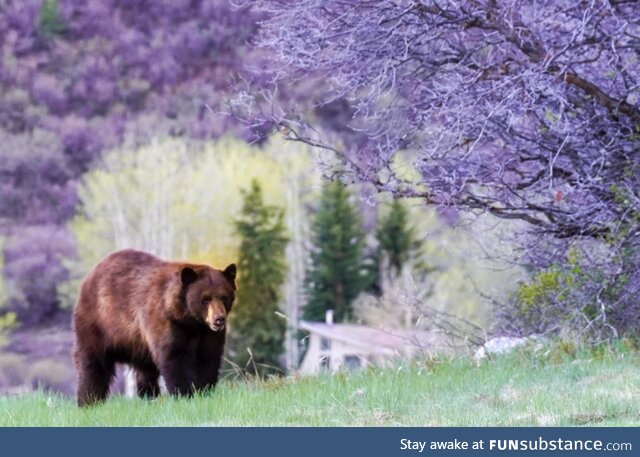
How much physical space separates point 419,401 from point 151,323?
7.86 ft

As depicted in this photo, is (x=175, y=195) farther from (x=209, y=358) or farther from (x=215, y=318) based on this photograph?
(x=215, y=318)

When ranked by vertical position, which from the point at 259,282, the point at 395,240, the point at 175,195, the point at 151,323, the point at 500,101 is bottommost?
the point at 151,323

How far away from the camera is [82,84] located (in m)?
54.2

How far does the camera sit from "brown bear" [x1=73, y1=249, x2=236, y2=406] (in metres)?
9.66

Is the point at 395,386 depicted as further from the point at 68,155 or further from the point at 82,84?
the point at 82,84

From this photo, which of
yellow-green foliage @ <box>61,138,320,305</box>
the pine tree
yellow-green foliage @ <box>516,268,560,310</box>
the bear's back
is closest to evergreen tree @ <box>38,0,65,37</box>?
yellow-green foliage @ <box>61,138,320,305</box>

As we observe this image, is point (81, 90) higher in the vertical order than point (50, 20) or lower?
lower

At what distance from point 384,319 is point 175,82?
1579 centimetres

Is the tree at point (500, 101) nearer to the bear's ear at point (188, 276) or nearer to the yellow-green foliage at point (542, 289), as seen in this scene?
the yellow-green foliage at point (542, 289)

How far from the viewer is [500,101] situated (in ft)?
34.5

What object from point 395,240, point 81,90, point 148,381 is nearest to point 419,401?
point 148,381

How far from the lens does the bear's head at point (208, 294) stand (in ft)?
31.2

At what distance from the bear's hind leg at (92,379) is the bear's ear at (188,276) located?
1.29 metres

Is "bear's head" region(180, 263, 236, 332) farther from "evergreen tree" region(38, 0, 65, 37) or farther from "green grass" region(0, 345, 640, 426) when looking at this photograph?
"evergreen tree" region(38, 0, 65, 37)
